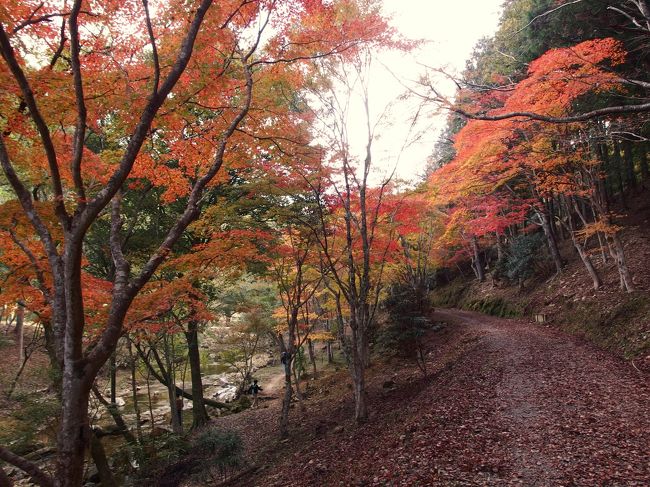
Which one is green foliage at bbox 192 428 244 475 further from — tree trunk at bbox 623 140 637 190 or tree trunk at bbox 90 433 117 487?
tree trunk at bbox 623 140 637 190

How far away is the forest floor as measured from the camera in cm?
520

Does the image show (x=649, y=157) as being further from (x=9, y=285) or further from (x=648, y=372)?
(x=9, y=285)

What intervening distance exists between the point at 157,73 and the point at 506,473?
6.65m

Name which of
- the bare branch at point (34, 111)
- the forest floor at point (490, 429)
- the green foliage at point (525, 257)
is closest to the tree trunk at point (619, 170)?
the green foliage at point (525, 257)

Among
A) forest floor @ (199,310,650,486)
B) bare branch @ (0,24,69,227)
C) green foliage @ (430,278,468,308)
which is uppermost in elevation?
bare branch @ (0,24,69,227)

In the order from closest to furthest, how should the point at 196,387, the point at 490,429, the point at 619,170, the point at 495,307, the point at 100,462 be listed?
the point at 490,429 → the point at 100,462 → the point at 196,387 → the point at 619,170 → the point at 495,307

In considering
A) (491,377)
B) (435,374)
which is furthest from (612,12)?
(435,374)

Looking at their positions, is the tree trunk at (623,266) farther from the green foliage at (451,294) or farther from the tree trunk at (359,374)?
the green foliage at (451,294)

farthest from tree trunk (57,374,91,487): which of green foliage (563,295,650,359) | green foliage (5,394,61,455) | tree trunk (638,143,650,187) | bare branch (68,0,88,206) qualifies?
tree trunk (638,143,650,187)

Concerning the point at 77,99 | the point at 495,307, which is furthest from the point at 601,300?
the point at 77,99

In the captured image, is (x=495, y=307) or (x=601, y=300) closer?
(x=601, y=300)

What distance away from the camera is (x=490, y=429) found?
6570mm

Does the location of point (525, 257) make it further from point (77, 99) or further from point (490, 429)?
point (77, 99)

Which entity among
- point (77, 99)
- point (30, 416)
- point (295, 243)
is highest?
point (77, 99)
